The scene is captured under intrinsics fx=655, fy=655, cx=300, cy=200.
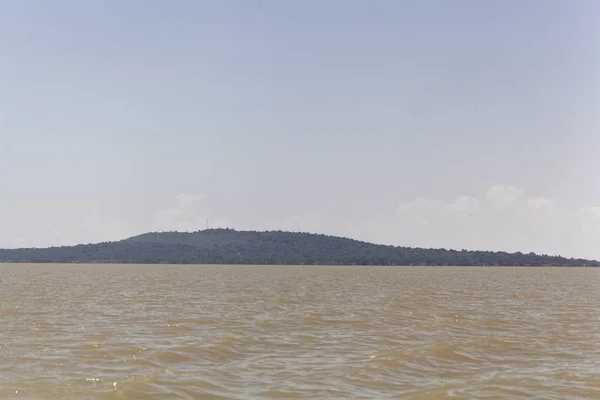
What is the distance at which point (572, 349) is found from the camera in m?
24.4

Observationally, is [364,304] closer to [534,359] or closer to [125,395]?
[534,359]

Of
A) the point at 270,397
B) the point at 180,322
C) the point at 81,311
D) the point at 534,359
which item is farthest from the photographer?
the point at 81,311

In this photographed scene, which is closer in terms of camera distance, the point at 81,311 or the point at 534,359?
the point at 534,359

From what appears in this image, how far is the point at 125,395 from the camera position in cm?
1573

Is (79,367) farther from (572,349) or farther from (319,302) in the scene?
(319,302)

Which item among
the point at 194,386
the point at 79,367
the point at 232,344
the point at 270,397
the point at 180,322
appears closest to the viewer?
the point at 270,397

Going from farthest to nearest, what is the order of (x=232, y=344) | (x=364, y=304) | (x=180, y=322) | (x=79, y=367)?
(x=364, y=304) < (x=180, y=322) < (x=232, y=344) < (x=79, y=367)

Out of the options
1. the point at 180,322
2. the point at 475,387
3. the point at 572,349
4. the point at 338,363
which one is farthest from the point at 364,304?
the point at 475,387

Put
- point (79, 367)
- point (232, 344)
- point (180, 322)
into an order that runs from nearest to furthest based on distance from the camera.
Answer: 1. point (79, 367)
2. point (232, 344)
3. point (180, 322)

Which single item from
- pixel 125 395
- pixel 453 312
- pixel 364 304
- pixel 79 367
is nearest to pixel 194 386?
pixel 125 395

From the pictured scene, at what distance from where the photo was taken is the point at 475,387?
17.1 metres

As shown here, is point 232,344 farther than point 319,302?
No

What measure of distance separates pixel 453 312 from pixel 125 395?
90.9ft

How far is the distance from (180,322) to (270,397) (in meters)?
16.5
